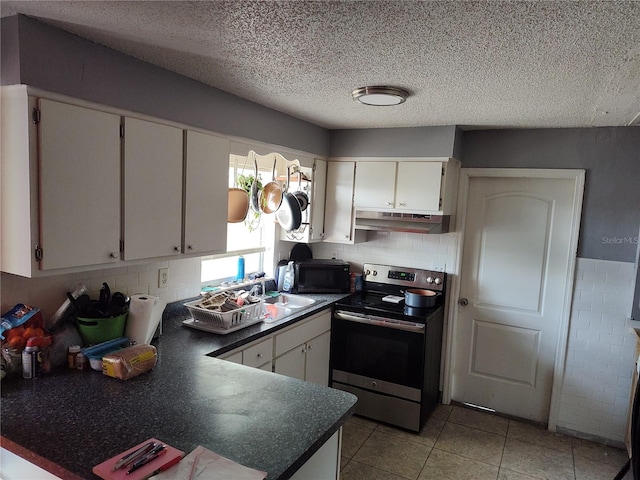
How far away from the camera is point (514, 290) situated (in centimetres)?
353

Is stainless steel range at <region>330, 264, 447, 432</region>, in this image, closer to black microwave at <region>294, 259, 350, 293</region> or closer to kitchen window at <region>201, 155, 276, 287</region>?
black microwave at <region>294, 259, 350, 293</region>

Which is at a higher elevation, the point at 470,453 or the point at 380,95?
the point at 380,95

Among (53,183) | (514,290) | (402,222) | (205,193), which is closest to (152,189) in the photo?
(205,193)

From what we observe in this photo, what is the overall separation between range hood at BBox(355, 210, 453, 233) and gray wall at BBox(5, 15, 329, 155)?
43.4 inches

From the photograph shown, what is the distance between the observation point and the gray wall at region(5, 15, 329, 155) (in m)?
1.61

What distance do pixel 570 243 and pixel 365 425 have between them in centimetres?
205

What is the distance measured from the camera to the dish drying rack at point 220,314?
2.53 meters

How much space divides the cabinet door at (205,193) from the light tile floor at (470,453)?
65.6 inches

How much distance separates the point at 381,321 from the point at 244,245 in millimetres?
1215

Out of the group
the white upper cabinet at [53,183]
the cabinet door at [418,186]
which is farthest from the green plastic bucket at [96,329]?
the cabinet door at [418,186]

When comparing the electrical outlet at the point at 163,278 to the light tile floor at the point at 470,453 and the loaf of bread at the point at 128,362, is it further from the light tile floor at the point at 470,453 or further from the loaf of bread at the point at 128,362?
the light tile floor at the point at 470,453

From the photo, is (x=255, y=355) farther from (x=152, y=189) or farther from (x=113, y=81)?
(x=113, y=81)

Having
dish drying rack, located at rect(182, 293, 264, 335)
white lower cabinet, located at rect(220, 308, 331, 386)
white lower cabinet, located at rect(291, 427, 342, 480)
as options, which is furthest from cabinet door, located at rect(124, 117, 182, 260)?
white lower cabinet, located at rect(291, 427, 342, 480)

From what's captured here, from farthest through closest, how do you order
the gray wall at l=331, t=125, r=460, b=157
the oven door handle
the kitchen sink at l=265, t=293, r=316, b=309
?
the kitchen sink at l=265, t=293, r=316, b=309
the gray wall at l=331, t=125, r=460, b=157
the oven door handle
